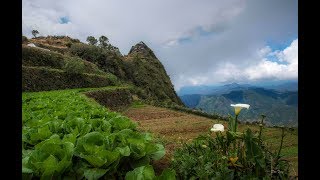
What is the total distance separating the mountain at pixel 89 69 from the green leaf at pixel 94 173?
24.6 m

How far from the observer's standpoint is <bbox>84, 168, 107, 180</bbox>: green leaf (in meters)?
3.04

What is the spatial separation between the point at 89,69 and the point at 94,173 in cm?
3783

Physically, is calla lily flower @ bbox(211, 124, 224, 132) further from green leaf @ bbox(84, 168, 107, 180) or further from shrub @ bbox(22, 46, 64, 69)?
shrub @ bbox(22, 46, 64, 69)

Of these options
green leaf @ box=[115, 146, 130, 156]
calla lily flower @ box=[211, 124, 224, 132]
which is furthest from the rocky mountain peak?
calla lily flower @ box=[211, 124, 224, 132]

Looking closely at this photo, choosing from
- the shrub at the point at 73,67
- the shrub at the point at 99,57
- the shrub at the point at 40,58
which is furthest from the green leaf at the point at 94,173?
the shrub at the point at 99,57

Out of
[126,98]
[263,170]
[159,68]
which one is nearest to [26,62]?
[126,98]

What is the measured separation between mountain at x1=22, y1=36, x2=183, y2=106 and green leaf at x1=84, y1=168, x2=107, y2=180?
24.6m

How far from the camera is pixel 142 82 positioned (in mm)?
54938

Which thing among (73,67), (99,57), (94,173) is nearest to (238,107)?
(94,173)

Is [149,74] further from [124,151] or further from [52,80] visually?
[124,151]

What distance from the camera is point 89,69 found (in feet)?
131

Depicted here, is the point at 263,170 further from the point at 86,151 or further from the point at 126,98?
the point at 126,98

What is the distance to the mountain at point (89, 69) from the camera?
96.0 ft
